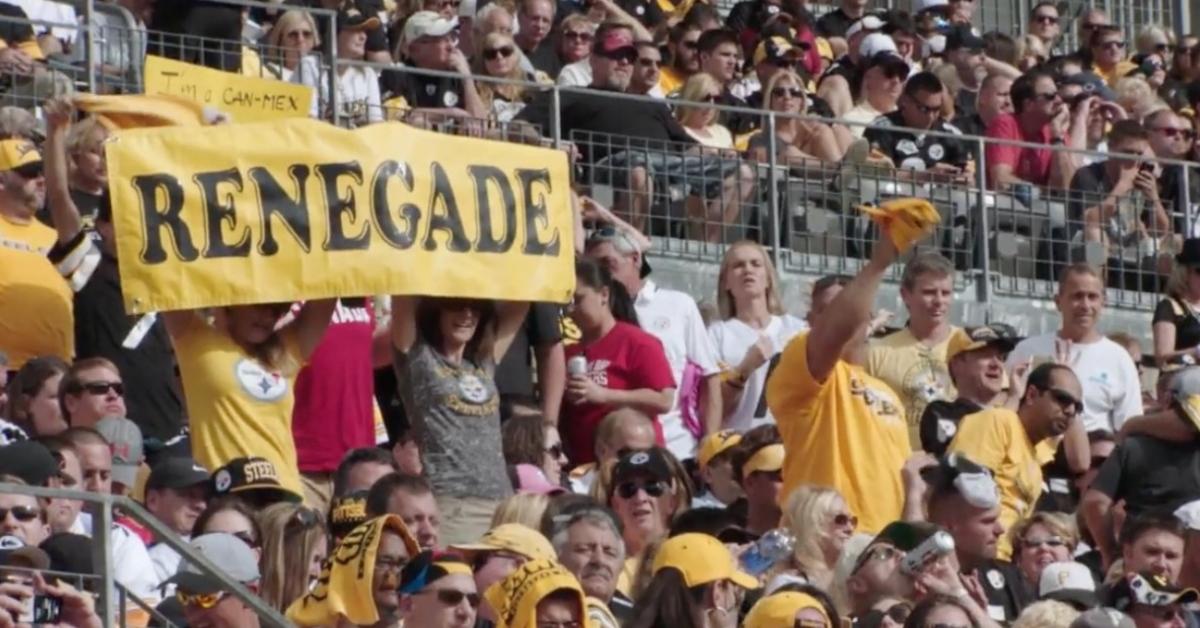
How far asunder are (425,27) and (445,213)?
4267mm

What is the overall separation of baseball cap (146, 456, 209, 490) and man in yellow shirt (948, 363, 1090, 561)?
10.3 feet

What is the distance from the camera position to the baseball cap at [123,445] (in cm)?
1352

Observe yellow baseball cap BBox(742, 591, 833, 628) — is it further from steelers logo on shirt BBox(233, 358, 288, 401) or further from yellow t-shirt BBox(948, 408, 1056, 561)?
yellow t-shirt BBox(948, 408, 1056, 561)

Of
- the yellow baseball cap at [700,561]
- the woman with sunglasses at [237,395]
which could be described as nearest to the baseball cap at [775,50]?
the woman with sunglasses at [237,395]

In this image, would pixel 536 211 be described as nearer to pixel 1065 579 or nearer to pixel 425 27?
pixel 1065 579

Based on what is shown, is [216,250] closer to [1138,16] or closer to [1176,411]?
[1176,411]

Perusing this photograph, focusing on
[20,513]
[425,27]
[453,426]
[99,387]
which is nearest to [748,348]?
[425,27]

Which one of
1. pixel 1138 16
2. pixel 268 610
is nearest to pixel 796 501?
pixel 268 610

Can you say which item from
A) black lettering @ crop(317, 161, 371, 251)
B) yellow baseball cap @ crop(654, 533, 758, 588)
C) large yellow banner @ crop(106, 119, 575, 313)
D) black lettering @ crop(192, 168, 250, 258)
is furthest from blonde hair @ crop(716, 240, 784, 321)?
yellow baseball cap @ crop(654, 533, 758, 588)

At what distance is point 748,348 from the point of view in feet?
56.1

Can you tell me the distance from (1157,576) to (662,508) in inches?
67.3

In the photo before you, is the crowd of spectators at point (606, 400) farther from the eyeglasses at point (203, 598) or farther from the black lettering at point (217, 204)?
the black lettering at point (217, 204)

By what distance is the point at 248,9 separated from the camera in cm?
1953

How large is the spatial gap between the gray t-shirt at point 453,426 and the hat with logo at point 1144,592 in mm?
2135
